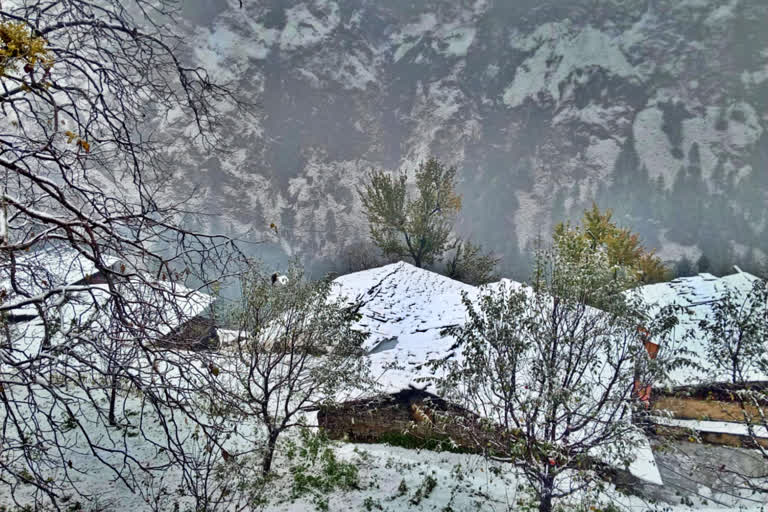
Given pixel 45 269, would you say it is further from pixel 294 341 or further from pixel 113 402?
pixel 294 341

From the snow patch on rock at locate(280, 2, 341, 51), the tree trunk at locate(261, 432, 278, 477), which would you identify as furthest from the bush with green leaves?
the snow patch on rock at locate(280, 2, 341, 51)

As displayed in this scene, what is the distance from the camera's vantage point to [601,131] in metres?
44.0

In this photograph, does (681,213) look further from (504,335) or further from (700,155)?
(504,335)

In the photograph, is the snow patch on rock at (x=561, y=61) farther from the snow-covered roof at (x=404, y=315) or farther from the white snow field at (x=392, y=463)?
the white snow field at (x=392, y=463)

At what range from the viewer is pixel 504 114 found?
47031 mm

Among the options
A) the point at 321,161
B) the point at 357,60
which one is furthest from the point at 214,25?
the point at 321,161

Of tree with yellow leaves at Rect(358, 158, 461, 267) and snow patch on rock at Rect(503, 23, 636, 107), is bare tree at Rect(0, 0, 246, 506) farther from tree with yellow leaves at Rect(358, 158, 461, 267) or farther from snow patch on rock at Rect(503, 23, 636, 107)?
snow patch on rock at Rect(503, 23, 636, 107)

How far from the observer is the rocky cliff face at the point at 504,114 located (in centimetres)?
3650

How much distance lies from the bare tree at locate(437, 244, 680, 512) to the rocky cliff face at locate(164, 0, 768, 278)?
95.5 ft

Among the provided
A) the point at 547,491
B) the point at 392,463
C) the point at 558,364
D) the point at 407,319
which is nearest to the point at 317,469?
the point at 392,463

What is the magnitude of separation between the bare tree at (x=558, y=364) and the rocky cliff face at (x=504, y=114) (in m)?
29.1

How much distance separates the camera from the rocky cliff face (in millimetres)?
36500

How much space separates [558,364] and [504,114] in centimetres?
4651

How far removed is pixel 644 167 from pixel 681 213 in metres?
6.59
